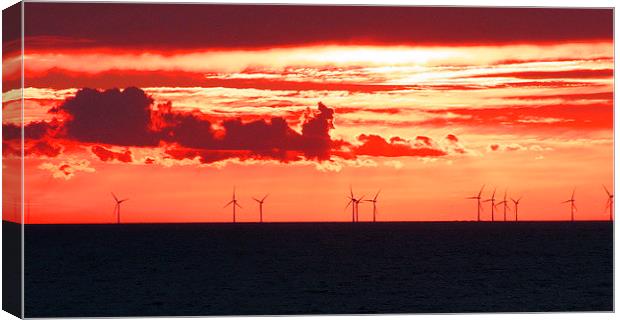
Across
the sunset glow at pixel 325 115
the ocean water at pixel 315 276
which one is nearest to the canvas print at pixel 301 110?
the sunset glow at pixel 325 115

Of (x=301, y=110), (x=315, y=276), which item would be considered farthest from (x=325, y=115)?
(x=315, y=276)

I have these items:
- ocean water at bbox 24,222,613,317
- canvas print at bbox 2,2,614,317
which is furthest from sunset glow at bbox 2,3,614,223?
ocean water at bbox 24,222,613,317

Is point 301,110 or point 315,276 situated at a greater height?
point 301,110

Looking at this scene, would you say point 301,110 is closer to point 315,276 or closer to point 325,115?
point 325,115

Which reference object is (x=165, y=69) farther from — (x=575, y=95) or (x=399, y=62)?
(x=575, y=95)

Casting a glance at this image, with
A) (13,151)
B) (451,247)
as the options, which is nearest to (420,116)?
(13,151)
